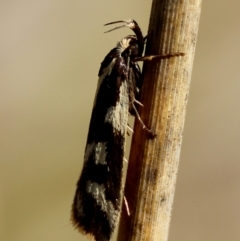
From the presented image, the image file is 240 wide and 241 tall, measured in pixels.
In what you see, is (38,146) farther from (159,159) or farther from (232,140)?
(159,159)

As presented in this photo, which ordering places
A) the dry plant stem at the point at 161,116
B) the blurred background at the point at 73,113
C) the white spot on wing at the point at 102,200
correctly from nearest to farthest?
the dry plant stem at the point at 161,116, the white spot on wing at the point at 102,200, the blurred background at the point at 73,113

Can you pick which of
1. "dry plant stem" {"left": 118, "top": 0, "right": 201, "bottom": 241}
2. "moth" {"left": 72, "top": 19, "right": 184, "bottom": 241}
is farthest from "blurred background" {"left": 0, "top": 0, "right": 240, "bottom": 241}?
"dry plant stem" {"left": 118, "top": 0, "right": 201, "bottom": 241}

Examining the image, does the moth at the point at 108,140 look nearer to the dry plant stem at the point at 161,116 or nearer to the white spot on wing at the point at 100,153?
the white spot on wing at the point at 100,153

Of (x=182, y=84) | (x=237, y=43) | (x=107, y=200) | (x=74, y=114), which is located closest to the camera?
(x=182, y=84)

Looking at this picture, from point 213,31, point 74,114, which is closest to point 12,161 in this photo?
point 74,114

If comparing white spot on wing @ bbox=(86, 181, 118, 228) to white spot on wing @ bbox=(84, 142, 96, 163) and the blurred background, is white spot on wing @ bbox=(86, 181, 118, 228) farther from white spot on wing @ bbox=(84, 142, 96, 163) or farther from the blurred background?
the blurred background

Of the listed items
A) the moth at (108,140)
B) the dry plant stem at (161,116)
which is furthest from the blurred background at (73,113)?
the dry plant stem at (161,116)
